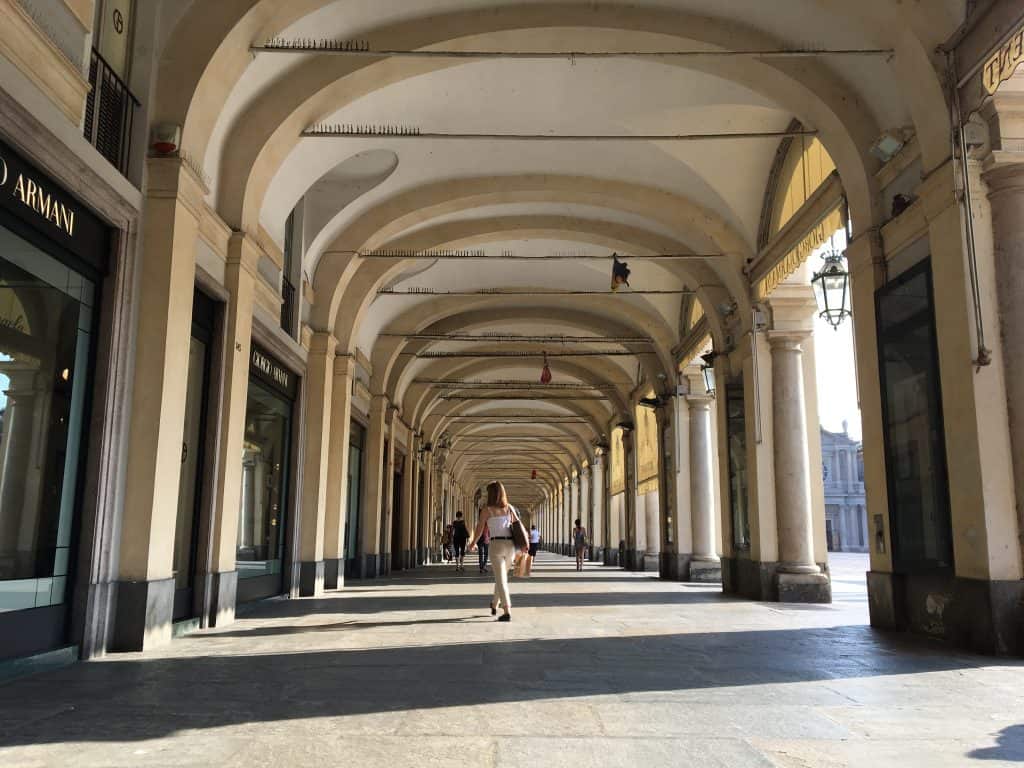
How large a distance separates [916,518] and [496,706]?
5.00 metres

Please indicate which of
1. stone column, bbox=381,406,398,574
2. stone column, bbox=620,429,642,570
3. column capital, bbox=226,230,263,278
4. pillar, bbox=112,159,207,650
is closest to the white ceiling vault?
column capital, bbox=226,230,263,278

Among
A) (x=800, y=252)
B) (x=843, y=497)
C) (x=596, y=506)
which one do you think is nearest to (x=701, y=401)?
(x=800, y=252)

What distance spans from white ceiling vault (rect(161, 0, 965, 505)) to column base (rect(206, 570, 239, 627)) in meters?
3.58

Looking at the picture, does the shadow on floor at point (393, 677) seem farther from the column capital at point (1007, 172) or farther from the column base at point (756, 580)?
the column base at point (756, 580)

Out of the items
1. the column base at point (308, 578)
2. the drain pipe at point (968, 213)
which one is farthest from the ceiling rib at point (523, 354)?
the drain pipe at point (968, 213)

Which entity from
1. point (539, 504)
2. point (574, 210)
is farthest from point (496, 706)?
point (539, 504)

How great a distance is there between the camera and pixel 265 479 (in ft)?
34.6

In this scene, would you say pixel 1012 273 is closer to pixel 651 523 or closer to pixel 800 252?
pixel 800 252

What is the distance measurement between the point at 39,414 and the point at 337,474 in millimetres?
8497

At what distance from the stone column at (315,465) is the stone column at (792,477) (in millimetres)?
6656

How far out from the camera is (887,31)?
7.35 metres

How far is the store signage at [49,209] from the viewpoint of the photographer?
16.3 feet

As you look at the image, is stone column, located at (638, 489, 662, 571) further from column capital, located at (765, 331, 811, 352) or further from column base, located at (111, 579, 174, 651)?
column base, located at (111, 579, 174, 651)

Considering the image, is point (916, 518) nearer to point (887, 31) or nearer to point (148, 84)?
point (887, 31)
